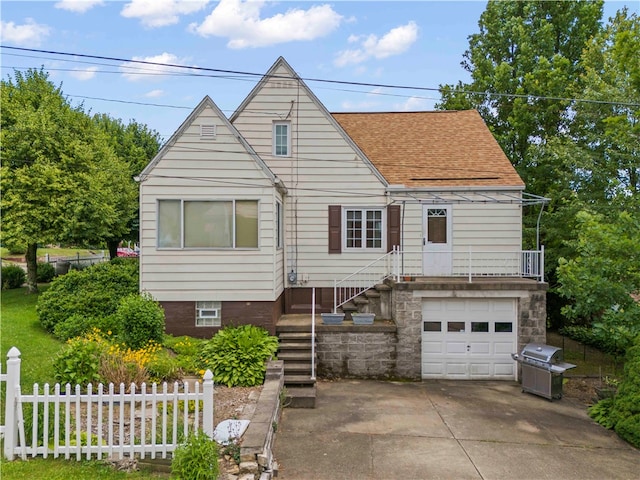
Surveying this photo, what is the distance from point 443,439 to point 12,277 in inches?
778

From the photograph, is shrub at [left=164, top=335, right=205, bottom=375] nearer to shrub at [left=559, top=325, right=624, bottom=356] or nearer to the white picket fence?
the white picket fence

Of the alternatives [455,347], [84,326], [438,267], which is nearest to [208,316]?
[84,326]

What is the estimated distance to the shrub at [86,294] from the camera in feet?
33.8

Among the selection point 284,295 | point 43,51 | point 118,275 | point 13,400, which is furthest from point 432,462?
point 43,51

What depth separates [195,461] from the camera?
4633 millimetres

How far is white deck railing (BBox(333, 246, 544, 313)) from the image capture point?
1267 cm

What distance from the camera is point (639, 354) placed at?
8.37 m

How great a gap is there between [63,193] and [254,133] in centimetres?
871

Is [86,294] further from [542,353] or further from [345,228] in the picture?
[542,353]

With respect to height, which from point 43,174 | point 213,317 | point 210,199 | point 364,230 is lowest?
point 213,317

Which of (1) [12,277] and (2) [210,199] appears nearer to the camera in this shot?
(2) [210,199]

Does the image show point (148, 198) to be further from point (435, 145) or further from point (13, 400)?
point (435, 145)

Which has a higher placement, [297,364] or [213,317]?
[213,317]

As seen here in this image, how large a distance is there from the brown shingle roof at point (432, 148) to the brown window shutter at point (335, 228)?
6.79 ft
